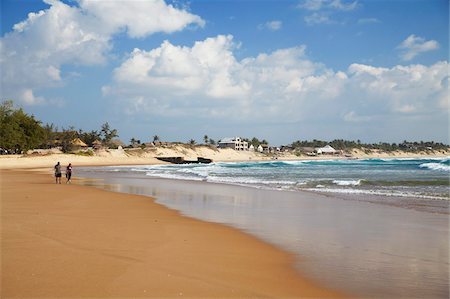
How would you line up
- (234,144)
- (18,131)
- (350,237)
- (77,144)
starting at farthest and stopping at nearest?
(234,144)
(77,144)
(18,131)
(350,237)

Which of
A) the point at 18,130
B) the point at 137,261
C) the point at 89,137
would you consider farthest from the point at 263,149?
the point at 137,261

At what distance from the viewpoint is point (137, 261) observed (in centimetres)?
616

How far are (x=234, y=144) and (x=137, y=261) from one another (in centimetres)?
15310

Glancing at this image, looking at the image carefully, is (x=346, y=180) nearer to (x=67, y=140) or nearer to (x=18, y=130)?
(x=18, y=130)

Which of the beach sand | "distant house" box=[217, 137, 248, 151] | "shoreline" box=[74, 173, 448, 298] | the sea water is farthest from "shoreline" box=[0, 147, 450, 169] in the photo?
the beach sand

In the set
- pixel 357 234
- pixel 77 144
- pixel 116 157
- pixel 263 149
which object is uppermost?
pixel 263 149

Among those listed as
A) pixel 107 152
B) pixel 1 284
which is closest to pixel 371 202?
pixel 1 284

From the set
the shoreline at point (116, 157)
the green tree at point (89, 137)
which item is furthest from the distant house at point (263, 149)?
the green tree at point (89, 137)

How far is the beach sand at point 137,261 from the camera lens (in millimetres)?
4957

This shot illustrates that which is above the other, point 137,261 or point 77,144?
point 77,144

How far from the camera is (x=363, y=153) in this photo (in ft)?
649

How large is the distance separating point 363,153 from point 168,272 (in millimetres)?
204973

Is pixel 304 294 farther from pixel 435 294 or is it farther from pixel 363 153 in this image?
pixel 363 153

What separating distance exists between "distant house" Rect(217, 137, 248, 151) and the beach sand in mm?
148809
